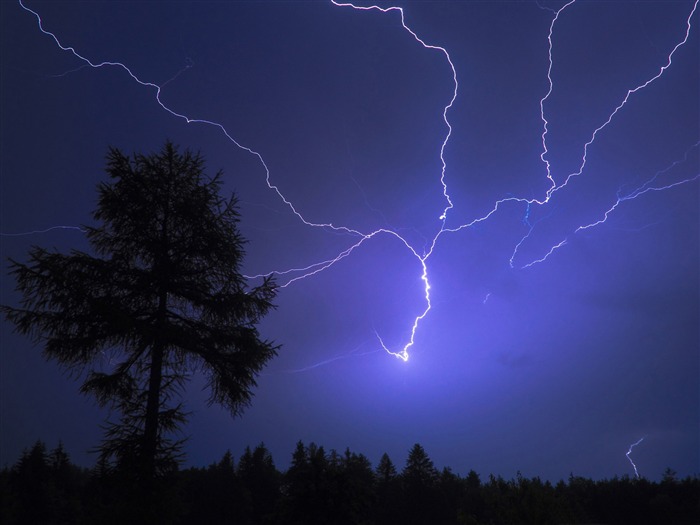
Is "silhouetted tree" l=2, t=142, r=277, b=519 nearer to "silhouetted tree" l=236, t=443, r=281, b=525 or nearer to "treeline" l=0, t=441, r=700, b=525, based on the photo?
"treeline" l=0, t=441, r=700, b=525

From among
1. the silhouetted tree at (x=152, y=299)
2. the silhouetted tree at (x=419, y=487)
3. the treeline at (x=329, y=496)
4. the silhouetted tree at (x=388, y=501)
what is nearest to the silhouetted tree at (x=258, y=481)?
the treeline at (x=329, y=496)

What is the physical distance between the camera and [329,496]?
17453 millimetres

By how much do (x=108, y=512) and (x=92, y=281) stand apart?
12.3 ft

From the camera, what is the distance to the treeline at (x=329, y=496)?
7.42 metres

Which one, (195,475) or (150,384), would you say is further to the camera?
(195,475)

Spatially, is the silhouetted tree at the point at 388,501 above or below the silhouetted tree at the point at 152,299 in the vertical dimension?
below

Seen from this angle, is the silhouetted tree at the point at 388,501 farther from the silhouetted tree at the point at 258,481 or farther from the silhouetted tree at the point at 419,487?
the silhouetted tree at the point at 258,481

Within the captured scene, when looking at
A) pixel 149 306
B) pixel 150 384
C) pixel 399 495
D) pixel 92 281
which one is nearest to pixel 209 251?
pixel 149 306

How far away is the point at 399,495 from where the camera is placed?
48719 mm

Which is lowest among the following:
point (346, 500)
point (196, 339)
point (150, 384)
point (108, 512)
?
point (346, 500)

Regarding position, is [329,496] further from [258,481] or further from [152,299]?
[258,481]

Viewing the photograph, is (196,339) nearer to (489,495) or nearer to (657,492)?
(489,495)

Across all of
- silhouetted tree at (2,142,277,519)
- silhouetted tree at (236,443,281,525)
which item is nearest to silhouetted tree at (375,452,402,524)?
silhouetted tree at (236,443,281,525)

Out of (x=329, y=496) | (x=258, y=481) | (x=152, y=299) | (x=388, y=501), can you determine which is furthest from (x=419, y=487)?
(x=152, y=299)
